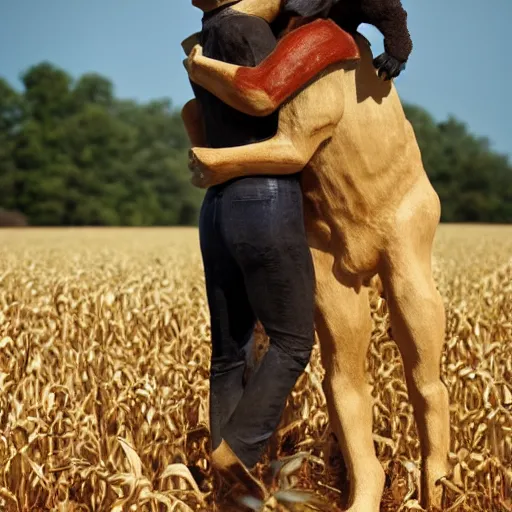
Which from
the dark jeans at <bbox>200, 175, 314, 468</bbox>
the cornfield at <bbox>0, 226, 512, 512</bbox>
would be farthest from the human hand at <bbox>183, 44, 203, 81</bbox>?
the cornfield at <bbox>0, 226, 512, 512</bbox>

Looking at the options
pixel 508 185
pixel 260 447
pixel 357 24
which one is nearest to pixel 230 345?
pixel 260 447

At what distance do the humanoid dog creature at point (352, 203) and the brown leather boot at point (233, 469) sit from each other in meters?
0.41

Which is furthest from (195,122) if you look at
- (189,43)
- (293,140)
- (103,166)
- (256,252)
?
(103,166)

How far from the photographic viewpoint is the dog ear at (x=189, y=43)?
121 inches

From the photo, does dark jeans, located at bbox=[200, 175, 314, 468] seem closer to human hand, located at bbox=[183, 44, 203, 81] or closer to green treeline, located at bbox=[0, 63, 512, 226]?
human hand, located at bbox=[183, 44, 203, 81]

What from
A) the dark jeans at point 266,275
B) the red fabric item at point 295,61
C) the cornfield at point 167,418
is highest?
the red fabric item at point 295,61

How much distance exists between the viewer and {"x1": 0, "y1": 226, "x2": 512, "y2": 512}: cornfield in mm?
3188

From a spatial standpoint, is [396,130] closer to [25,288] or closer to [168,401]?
[168,401]

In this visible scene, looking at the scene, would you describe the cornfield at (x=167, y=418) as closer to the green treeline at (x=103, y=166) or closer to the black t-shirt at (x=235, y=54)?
the black t-shirt at (x=235, y=54)

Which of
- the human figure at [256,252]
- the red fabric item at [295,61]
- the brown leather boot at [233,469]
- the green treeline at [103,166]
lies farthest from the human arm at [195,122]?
the green treeline at [103,166]

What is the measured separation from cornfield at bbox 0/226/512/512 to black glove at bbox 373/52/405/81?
59.2 inches

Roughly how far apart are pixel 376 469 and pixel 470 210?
50.4 metres

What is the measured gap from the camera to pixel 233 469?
2.78 metres

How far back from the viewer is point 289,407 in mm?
4289
